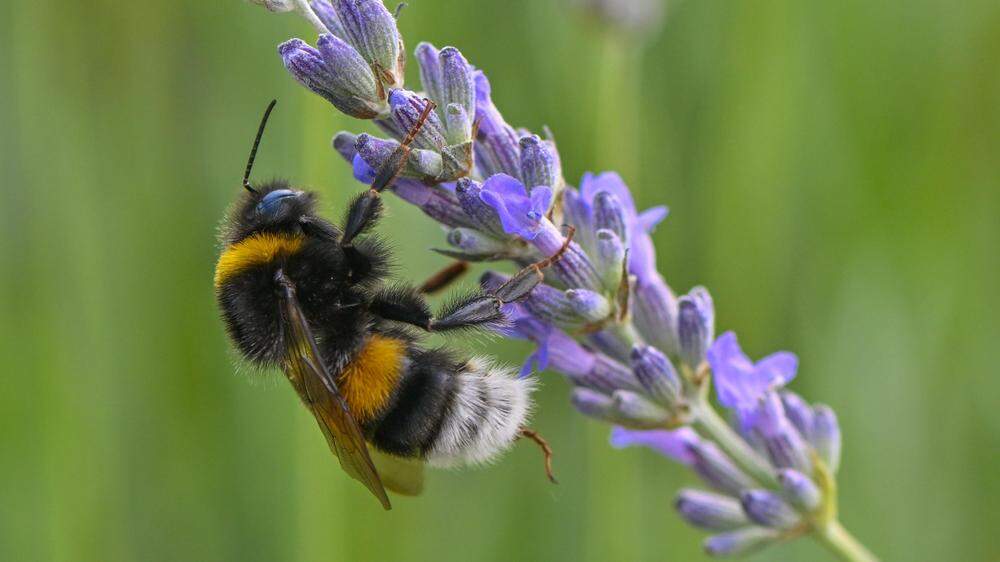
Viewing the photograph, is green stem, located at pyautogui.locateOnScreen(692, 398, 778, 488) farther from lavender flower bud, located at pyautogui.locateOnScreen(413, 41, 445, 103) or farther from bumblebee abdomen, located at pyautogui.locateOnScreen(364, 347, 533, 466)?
lavender flower bud, located at pyautogui.locateOnScreen(413, 41, 445, 103)

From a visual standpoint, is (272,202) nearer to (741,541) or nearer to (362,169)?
(362,169)

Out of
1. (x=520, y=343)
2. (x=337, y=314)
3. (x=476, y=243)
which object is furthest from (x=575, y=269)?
(x=520, y=343)

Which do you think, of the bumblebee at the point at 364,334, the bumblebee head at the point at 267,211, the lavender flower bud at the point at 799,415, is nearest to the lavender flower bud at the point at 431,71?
the bumblebee at the point at 364,334

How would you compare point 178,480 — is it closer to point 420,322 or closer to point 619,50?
point 420,322

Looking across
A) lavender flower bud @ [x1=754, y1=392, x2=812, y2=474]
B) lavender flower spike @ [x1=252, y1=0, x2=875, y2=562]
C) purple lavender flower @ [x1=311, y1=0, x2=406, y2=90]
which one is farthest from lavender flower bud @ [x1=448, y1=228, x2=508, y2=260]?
lavender flower bud @ [x1=754, y1=392, x2=812, y2=474]

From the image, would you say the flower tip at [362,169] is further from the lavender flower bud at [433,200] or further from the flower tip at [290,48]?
the flower tip at [290,48]

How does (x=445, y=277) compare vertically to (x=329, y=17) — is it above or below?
below
